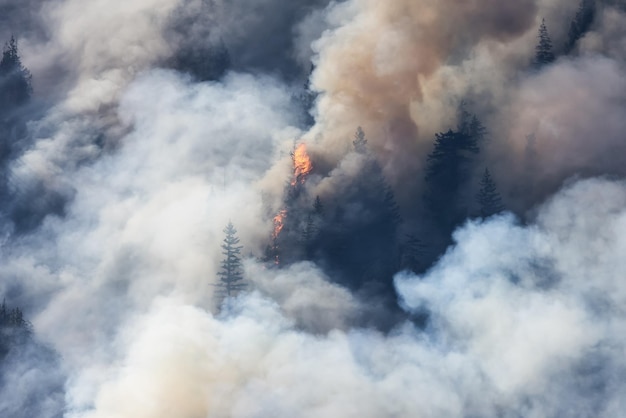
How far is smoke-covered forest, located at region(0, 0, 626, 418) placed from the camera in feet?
189

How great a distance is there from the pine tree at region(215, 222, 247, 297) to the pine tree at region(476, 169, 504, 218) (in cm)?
1585

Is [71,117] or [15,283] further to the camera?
[71,117]

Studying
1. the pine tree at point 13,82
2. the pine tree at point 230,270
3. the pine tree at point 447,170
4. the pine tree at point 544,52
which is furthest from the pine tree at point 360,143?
the pine tree at point 13,82

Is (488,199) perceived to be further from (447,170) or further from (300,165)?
(300,165)

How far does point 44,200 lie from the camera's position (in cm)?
8369

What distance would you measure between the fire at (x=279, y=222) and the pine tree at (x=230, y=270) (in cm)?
Result: 258

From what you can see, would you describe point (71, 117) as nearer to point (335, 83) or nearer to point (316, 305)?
point (335, 83)

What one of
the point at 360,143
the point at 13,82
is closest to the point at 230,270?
the point at 360,143

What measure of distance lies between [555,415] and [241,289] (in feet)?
73.3

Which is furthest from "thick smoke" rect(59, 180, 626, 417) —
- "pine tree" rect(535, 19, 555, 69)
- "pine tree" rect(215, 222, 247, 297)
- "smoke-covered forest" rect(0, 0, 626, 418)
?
"pine tree" rect(535, 19, 555, 69)

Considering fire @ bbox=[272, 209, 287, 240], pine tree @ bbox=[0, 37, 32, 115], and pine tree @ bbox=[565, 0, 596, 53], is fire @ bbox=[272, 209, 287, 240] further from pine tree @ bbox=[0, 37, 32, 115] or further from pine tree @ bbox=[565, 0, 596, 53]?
pine tree @ bbox=[0, 37, 32, 115]

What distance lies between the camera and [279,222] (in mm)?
74312

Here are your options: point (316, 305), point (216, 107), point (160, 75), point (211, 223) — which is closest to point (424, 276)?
Result: point (316, 305)

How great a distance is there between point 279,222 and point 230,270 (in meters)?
6.21
